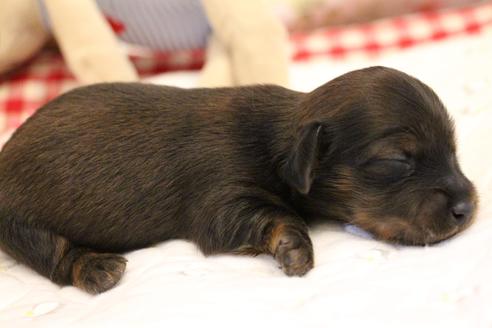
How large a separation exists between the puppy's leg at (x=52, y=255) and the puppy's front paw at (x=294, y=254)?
2.05 feet

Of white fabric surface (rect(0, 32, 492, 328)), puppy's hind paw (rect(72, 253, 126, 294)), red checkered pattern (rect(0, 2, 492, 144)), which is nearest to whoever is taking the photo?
white fabric surface (rect(0, 32, 492, 328))

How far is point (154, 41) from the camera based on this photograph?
409 cm

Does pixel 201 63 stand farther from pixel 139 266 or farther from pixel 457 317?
pixel 457 317

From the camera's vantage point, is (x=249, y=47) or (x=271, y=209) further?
(x=249, y=47)

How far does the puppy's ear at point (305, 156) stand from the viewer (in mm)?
2311

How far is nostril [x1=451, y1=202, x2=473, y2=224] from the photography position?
223cm

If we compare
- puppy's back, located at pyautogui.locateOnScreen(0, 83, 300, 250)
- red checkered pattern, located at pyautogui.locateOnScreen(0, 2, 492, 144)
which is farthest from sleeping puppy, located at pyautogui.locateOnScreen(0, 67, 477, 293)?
red checkered pattern, located at pyautogui.locateOnScreen(0, 2, 492, 144)

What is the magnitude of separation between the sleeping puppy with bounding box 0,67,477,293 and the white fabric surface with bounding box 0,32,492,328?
77mm

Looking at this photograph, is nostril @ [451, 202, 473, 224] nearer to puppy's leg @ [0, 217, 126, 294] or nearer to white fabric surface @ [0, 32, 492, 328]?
white fabric surface @ [0, 32, 492, 328]

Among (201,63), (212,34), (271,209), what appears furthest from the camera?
(201,63)

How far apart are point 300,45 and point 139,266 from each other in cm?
264

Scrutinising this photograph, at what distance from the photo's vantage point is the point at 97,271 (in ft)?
7.83

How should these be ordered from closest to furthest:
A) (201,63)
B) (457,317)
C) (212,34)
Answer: (457,317), (212,34), (201,63)

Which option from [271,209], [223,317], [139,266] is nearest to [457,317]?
[223,317]
